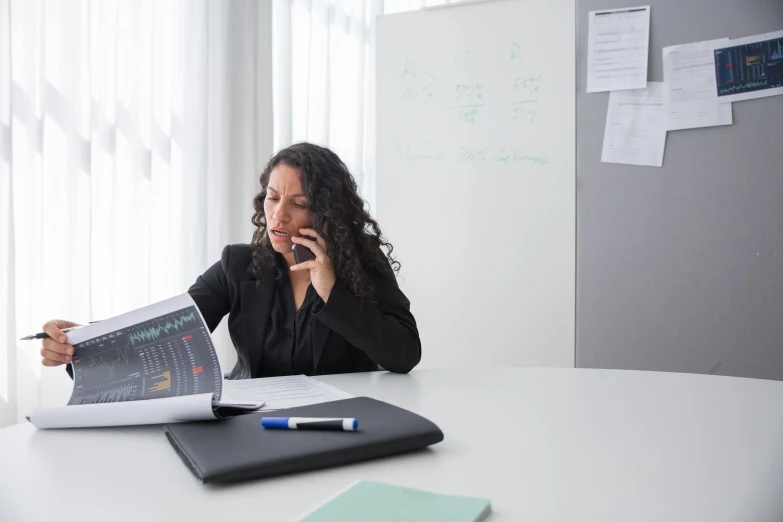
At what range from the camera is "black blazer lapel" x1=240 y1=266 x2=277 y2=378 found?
5.21ft

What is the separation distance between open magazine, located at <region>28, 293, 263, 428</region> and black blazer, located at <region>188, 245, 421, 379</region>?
0.42 metres

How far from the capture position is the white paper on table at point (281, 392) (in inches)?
42.8

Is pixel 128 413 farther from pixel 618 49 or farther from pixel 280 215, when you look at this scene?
pixel 618 49

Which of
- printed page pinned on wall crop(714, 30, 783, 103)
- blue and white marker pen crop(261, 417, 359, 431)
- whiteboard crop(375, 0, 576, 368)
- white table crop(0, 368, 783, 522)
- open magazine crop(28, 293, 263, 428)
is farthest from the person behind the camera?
whiteboard crop(375, 0, 576, 368)

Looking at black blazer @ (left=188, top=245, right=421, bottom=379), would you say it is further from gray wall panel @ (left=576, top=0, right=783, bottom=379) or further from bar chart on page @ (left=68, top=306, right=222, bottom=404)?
gray wall panel @ (left=576, top=0, right=783, bottom=379)

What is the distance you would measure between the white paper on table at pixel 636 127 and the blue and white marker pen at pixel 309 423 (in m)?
2.04

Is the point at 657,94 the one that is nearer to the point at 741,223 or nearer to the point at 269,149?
the point at 741,223

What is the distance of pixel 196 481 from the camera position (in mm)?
727

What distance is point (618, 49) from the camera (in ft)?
8.25

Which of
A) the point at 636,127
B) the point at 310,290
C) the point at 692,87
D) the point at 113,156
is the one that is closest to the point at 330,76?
the point at 113,156

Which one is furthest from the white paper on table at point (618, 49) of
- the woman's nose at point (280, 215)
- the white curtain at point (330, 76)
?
the woman's nose at point (280, 215)

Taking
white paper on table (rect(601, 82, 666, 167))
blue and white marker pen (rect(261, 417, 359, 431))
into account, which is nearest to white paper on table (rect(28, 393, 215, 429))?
blue and white marker pen (rect(261, 417, 359, 431))

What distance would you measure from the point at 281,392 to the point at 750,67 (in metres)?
2.14

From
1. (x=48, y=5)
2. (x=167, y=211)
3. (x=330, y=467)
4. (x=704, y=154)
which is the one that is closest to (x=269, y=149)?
(x=167, y=211)
